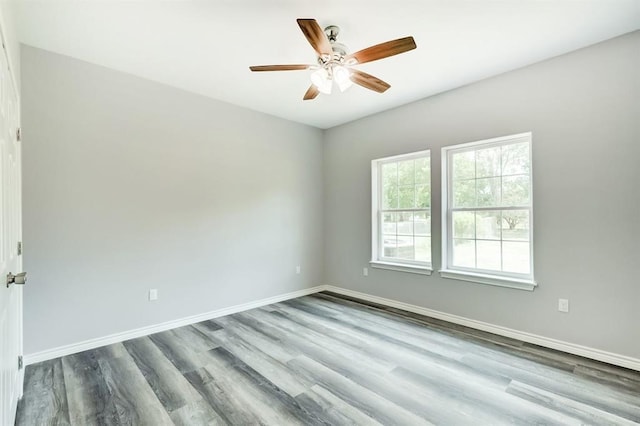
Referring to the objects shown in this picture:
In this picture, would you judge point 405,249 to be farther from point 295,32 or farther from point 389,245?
point 295,32

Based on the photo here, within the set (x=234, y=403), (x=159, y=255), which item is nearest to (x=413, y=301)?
(x=234, y=403)

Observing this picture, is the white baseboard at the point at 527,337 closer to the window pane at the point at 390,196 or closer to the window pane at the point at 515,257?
the window pane at the point at 515,257

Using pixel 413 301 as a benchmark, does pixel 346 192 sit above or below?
above

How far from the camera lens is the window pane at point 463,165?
352 centimetres

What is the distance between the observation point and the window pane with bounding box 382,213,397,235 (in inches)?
171

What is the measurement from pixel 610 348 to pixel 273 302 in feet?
11.9

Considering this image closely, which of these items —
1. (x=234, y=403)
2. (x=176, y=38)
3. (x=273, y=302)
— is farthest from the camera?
(x=273, y=302)

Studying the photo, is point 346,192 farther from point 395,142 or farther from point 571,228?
point 571,228

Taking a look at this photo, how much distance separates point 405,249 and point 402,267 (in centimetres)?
27

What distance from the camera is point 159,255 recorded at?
132 inches

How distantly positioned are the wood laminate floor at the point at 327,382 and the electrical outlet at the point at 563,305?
0.40 m

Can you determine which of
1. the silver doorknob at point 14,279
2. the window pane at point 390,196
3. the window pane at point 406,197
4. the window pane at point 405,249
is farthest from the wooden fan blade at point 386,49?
the window pane at point 405,249

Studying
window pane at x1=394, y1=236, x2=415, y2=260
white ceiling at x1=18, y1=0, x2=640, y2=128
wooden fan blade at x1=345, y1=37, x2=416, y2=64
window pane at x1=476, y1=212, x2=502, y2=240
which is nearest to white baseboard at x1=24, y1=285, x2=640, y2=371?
window pane at x1=394, y1=236, x2=415, y2=260

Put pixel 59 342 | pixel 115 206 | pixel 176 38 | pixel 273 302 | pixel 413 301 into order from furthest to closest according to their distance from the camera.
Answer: pixel 273 302
pixel 413 301
pixel 115 206
pixel 59 342
pixel 176 38
